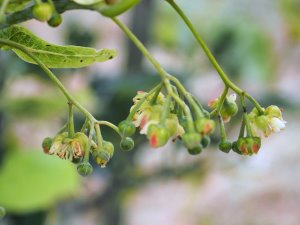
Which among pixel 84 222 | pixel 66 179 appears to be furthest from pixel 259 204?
pixel 66 179

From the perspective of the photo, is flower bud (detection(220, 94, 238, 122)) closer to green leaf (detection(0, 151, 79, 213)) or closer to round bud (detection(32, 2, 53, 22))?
round bud (detection(32, 2, 53, 22))

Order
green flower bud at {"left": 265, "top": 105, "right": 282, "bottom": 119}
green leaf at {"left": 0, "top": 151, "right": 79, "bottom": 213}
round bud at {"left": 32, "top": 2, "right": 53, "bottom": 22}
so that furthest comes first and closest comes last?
green leaf at {"left": 0, "top": 151, "right": 79, "bottom": 213}, green flower bud at {"left": 265, "top": 105, "right": 282, "bottom": 119}, round bud at {"left": 32, "top": 2, "right": 53, "bottom": 22}

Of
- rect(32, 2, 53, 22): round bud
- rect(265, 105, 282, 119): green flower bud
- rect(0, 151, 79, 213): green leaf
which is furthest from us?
rect(0, 151, 79, 213): green leaf

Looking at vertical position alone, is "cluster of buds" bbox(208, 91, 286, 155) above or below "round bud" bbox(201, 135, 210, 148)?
below

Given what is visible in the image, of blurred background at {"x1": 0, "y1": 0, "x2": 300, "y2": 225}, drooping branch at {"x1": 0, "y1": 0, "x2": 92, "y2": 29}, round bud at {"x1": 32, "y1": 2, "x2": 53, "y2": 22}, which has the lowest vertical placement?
blurred background at {"x1": 0, "y1": 0, "x2": 300, "y2": 225}

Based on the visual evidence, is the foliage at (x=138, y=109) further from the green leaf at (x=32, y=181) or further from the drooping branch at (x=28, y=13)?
the green leaf at (x=32, y=181)

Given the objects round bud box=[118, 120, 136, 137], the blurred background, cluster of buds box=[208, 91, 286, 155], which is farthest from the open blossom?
the blurred background

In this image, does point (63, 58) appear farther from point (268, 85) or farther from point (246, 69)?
point (268, 85)
